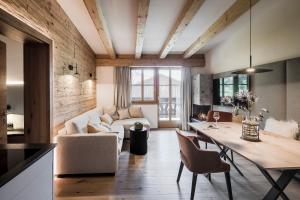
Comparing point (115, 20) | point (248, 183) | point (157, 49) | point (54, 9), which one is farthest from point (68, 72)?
point (248, 183)

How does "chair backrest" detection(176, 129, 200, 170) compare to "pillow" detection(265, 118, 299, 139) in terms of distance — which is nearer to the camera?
"chair backrest" detection(176, 129, 200, 170)

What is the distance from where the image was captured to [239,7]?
114 inches

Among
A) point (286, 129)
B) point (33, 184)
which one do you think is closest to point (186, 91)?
point (286, 129)

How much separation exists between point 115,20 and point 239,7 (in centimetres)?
214

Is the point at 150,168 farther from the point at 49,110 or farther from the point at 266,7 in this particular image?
the point at 266,7

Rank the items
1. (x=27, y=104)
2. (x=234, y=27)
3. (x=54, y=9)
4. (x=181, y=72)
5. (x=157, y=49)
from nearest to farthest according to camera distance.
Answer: (x=27, y=104), (x=54, y=9), (x=234, y=27), (x=157, y=49), (x=181, y=72)

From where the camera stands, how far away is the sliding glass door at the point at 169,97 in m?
6.64

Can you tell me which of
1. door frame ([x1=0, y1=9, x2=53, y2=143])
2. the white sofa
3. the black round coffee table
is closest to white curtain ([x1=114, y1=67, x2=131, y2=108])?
the black round coffee table

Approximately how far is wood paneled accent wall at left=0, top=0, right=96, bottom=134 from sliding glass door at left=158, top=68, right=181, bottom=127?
277cm

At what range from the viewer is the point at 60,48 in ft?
10.3

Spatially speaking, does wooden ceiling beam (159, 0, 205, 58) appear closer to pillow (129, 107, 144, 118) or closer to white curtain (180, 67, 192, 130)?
white curtain (180, 67, 192, 130)

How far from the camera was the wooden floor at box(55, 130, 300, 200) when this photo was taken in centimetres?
238

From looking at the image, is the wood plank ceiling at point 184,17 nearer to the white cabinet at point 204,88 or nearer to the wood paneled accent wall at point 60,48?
the wood paneled accent wall at point 60,48

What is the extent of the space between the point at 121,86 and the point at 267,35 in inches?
167
